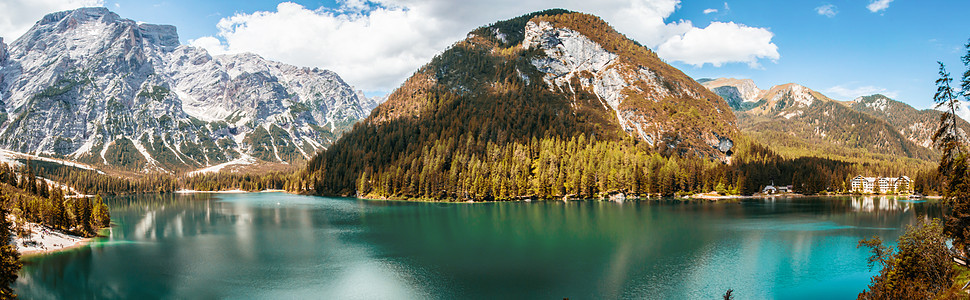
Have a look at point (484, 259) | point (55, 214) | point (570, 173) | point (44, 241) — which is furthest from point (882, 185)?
point (55, 214)

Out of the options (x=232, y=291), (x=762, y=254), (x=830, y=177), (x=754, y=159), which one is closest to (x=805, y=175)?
(x=830, y=177)

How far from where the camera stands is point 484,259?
4978cm

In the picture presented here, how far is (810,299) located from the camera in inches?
1437

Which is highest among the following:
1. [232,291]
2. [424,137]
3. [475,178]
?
[424,137]

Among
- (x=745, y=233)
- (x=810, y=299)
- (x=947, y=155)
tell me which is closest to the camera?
(x=947, y=155)

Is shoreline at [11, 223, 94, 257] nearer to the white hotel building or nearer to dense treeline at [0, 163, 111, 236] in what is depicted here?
dense treeline at [0, 163, 111, 236]

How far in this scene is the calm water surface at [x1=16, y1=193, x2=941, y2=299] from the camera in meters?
39.8

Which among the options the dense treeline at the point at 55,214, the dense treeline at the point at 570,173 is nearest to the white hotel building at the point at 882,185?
the dense treeline at the point at 570,173

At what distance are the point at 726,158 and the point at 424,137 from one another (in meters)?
109

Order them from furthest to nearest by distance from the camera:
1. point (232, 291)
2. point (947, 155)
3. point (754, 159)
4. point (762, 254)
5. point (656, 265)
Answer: point (754, 159), point (762, 254), point (656, 265), point (232, 291), point (947, 155)

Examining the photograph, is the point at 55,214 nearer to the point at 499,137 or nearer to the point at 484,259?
the point at 484,259

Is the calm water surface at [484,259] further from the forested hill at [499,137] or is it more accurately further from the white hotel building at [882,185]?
the white hotel building at [882,185]

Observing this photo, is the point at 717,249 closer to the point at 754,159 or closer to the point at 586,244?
the point at 586,244

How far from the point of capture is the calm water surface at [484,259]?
130ft
